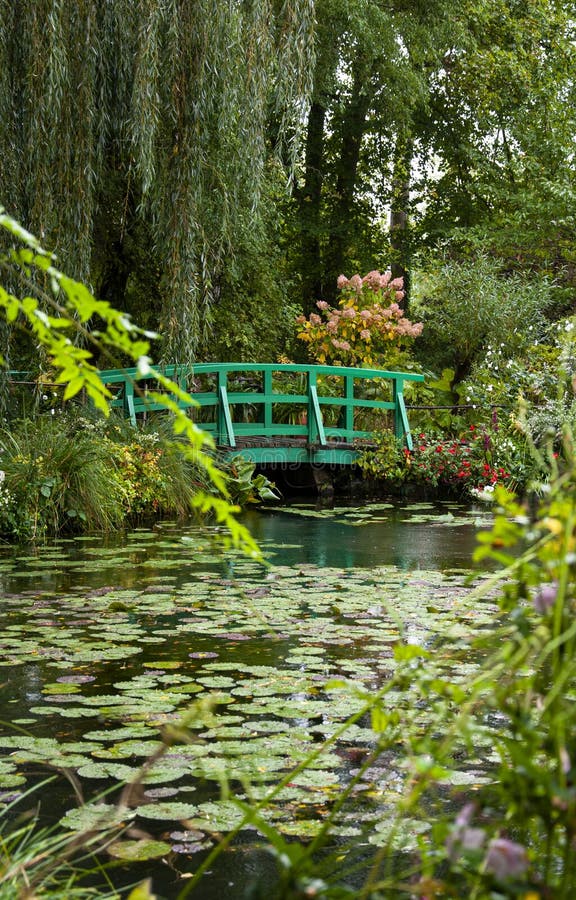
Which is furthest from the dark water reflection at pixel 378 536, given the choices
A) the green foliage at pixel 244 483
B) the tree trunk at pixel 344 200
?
the tree trunk at pixel 344 200

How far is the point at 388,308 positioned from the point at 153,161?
756 centimetres

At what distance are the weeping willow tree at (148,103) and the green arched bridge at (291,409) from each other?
3.45 metres

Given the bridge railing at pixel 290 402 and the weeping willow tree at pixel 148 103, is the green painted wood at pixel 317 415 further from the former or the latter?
the weeping willow tree at pixel 148 103

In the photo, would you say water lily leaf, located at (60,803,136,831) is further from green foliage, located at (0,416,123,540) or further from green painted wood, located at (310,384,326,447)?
green painted wood, located at (310,384,326,447)

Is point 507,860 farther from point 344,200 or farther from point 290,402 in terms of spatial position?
point 344,200

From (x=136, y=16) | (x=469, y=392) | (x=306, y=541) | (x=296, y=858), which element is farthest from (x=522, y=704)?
(x=469, y=392)

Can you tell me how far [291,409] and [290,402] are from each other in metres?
→ 0.30

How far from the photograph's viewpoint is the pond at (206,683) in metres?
2.80

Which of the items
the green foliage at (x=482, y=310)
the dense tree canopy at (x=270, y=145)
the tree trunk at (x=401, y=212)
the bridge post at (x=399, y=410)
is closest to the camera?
the dense tree canopy at (x=270, y=145)

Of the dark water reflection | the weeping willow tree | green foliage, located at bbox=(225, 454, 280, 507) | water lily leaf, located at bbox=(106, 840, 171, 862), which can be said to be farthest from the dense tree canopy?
water lily leaf, located at bbox=(106, 840, 171, 862)

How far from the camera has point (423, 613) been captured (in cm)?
543

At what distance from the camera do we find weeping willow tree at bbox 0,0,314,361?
22.0ft

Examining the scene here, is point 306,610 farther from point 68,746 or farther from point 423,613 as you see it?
point 68,746

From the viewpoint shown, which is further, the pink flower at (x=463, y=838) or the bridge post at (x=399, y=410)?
the bridge post at (x=399, y=410)
